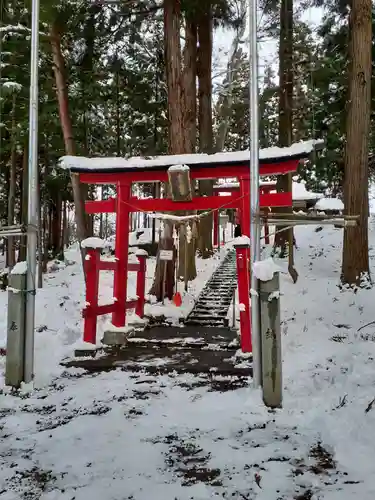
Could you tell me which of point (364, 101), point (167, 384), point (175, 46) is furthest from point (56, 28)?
point (167, 384)

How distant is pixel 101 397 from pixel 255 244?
7.72ft

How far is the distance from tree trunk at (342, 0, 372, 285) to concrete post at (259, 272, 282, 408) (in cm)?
586

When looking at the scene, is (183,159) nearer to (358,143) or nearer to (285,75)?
(358,143)

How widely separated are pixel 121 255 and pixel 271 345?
382 cm

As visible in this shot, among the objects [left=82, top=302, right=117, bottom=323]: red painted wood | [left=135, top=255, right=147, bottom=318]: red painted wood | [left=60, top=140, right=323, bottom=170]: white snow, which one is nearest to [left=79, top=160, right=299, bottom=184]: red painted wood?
[left=60, top=140, right=323, bottom=170]: white snow

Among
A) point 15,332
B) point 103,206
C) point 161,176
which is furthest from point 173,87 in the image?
point 15,332

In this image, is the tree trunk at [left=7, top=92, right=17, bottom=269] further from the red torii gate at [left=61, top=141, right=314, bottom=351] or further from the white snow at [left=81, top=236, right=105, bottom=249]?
the white snow at [left=81, top=236, right=105, bottom=249]

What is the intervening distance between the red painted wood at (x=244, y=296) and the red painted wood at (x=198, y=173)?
1.28 metres

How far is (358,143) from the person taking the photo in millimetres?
9648

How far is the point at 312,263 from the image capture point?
14.4 meters

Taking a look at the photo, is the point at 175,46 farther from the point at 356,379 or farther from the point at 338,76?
the point at 356,379

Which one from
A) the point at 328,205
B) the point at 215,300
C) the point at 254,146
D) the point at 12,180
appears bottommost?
the point at 215,300

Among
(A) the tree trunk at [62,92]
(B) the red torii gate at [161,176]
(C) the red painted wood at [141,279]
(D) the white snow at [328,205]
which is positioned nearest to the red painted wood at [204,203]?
(B) the red torii gate at [161,176]

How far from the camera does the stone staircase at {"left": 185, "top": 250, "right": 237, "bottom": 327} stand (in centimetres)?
961
